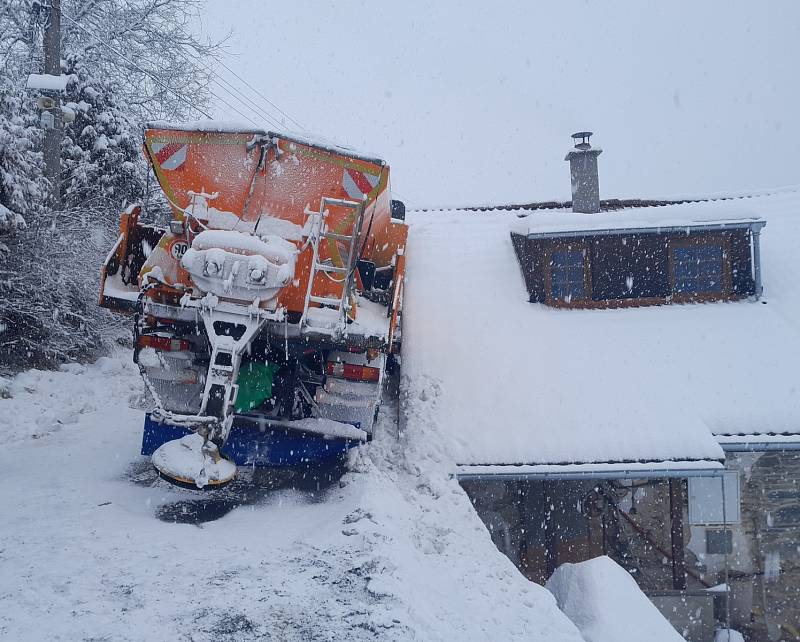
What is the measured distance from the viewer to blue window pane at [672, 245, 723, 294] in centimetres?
968

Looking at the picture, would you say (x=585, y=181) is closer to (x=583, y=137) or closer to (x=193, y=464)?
(x=583, y=137)

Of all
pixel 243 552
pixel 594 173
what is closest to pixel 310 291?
pixel 243 552

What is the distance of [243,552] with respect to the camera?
3.81 m

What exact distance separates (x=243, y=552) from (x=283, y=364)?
1.85m

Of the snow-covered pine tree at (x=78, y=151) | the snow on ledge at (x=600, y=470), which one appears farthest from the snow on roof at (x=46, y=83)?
the snow on ledge at (x=600, y=470)

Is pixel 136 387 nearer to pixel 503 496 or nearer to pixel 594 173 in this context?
pixel 503 496

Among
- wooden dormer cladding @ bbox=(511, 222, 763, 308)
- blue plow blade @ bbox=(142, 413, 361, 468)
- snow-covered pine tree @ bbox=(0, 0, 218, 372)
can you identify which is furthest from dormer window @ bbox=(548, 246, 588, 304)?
snow-covered pine tree @ bbox=(0, 0, 218, 372)

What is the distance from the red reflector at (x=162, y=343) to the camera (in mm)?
5059

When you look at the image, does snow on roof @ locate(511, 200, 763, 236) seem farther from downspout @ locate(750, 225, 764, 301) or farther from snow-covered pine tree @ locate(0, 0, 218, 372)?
snow-covered pine tree @ locate(0, 0, 218, 372)

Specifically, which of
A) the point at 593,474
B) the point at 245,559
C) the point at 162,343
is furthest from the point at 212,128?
the point at 593,474

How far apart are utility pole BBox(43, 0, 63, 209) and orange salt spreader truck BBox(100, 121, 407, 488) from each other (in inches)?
267

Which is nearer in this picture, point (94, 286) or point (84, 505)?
point (84, 505)

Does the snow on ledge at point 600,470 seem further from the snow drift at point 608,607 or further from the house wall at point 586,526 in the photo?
the snow drift at point 608,607

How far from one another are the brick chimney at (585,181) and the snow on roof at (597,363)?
1914 millimetres
